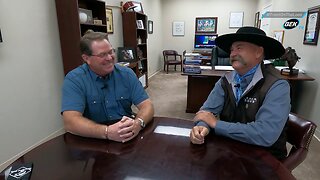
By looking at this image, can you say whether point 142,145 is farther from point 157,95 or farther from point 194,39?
point 194,39

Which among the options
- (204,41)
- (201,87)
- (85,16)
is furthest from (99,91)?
(204,41)

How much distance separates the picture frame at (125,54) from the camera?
4.38 metres

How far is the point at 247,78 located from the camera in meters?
1.29

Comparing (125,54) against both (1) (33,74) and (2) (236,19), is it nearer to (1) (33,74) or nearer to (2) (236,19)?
(1) (33,74)

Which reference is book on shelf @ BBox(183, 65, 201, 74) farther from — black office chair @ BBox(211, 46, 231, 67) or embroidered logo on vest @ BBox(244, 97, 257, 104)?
embroidered logo on vest @ BBox(244, 97, 257, 104)

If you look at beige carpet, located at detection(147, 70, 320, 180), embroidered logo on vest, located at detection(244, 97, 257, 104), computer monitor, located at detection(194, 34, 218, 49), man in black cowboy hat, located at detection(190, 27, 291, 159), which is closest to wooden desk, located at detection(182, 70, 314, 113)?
beige carpet, located at detection(147, 70, 320, 180)

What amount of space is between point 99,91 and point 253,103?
100 centimetres

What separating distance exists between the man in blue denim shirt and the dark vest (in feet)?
1.68

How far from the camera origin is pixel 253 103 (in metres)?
1.20

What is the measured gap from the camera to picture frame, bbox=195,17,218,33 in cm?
745

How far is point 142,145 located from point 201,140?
0.30 m

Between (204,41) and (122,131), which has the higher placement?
(204,41)

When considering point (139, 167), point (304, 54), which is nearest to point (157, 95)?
point (304, 54)

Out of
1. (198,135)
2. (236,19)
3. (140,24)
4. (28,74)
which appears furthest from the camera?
(236,19)
